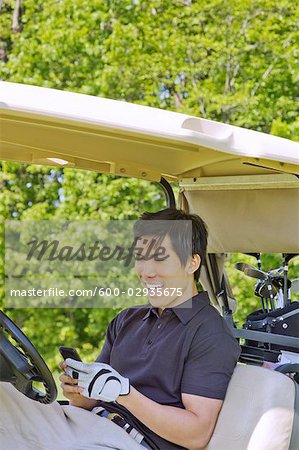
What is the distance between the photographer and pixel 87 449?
2.56 meters

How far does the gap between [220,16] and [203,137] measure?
7.40 metres

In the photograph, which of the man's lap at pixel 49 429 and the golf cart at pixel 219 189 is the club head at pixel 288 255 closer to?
the golf cart at pixel 219 189

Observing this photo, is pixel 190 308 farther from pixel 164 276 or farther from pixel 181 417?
pixel 181 417

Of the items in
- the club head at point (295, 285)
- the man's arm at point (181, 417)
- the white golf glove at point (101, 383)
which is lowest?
the man's arm at point (181, 417)

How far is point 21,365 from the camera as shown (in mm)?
2461

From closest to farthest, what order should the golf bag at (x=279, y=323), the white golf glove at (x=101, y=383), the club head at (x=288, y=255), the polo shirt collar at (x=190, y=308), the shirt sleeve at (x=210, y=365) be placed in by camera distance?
1. the white golf glove at (x=101, y=383)
2. the shirt sleeve at (x=210, y=365)
3. the polo shirt collar at (x=190, y=308)
4. the golf bag at (x=279, y=323)
5. the club head at (x=288, y=255)

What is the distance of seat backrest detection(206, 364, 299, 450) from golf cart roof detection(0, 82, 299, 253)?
2.22 ft

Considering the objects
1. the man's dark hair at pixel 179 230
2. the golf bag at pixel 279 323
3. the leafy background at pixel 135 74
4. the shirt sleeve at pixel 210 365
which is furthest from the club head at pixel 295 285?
the leafy background at pixel 135 74

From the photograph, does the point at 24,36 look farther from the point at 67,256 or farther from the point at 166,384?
the point at 166,384

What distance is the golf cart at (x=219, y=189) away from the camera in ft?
7.29

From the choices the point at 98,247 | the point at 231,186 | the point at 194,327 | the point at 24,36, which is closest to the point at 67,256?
the point at 98,247

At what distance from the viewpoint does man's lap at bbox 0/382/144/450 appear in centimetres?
259

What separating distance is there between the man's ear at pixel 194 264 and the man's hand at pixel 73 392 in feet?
1.72

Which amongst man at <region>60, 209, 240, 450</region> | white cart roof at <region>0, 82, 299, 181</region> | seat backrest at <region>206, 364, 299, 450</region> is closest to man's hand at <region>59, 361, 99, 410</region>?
man at <region>60, 209, 240, 450</region>
